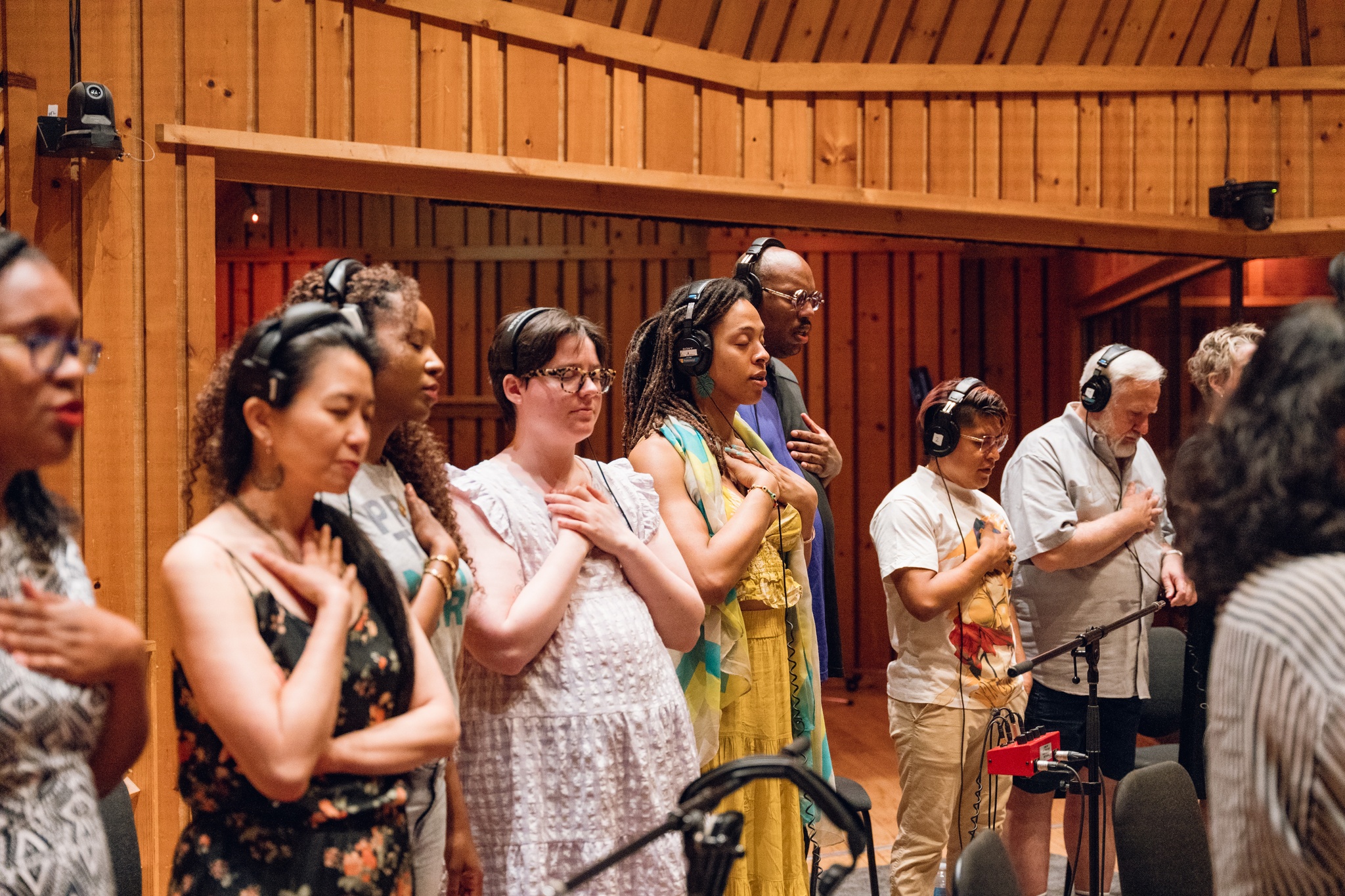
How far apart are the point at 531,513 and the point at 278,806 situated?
3.05 ft

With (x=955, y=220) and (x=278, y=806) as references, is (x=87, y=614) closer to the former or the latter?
(x=278, y=806)

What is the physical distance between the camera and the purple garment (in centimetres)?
324

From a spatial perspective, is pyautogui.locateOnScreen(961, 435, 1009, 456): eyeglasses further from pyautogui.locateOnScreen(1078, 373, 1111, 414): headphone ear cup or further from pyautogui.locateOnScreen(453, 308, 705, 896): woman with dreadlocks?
pyautogui.locateOnScreen(453, 308, 705, 896): woman with dreadlocks

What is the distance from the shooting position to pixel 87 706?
1.40 m

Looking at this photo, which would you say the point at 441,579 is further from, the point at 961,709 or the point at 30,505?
the point at 961,709

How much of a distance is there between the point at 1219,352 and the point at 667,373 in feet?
6.67

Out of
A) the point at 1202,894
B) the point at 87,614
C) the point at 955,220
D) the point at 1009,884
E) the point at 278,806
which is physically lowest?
the point at 1202,894

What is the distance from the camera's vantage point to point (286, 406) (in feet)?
5.11

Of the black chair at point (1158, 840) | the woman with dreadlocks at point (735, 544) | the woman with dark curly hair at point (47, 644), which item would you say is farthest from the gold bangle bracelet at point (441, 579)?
the black chair at point (1158, 840)

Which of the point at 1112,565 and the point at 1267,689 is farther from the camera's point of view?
the point at 1112,565

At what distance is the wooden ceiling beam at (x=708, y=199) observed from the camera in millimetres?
3779

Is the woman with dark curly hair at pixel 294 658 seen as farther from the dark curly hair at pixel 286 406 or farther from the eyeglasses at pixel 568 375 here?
the eyeglasses at pixel 568 375

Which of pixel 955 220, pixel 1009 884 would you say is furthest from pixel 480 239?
pixel 1009 884

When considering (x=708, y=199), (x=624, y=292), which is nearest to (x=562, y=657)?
(x=708, y=199)
